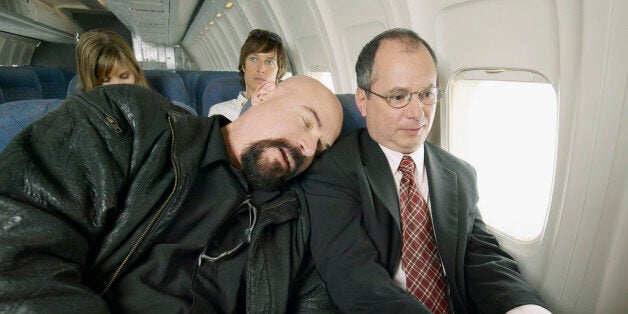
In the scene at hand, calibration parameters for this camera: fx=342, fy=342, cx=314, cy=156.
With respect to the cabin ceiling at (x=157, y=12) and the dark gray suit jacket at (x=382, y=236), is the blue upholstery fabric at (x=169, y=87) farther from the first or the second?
the cabin ceiling at (x=157, y=12)

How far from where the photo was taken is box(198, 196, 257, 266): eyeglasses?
1240 millimetres

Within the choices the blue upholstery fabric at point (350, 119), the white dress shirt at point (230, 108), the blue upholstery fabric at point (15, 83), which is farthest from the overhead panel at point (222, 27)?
the blue upholstery fabric at point (350, 119)

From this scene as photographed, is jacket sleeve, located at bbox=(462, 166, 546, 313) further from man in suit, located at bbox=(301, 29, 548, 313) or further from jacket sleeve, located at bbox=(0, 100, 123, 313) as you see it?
jacket sleeve, located at bbox=(0, 100, 123, 313)

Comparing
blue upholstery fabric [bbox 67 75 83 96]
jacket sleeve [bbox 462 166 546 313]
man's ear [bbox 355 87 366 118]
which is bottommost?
jacket sleeve [bbox 462 166 546 313]

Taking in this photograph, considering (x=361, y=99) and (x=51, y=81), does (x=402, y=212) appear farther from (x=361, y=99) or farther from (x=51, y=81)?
(x=51, y=81)

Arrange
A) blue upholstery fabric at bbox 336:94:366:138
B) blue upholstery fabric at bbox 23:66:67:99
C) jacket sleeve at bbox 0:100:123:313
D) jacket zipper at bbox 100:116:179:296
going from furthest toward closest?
blue upholstery fabric at bbox 23:66:67:99 → blue upholstery fabric at bbox 336:94:366:138 → jacket zipper at bbox 100:116:179:296 → jacket sleeve at bbox 0:100:123:313

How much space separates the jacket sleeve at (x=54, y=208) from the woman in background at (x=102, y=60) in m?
1.58

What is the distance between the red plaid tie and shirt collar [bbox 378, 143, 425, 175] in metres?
0.05

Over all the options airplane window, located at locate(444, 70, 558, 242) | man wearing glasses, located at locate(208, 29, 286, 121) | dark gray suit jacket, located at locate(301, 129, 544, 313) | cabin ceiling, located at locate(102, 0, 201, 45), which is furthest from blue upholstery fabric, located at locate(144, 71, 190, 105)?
cabin ceiling, located at locate(102, 0, 201, 45)

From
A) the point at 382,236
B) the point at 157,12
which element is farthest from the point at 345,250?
the point at 157,12

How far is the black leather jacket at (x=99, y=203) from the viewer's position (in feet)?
2.73

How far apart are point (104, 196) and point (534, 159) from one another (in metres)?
1.80

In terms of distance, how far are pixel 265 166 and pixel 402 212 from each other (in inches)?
24.7

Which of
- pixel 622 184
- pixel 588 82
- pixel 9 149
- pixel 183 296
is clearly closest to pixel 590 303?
pixel 622 184
